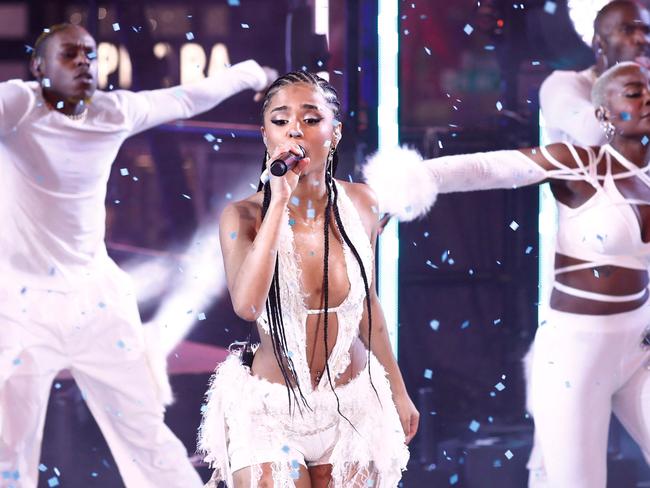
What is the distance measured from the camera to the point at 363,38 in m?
3.77

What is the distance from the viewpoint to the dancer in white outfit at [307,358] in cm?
233

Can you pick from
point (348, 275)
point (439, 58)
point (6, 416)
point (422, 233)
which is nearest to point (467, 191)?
point (422, 233)

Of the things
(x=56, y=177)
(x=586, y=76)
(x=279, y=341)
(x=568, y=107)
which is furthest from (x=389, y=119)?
(x=279, y=341)

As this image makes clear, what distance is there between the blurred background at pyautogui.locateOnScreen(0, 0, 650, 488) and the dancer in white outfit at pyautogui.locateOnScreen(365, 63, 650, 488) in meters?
0.17

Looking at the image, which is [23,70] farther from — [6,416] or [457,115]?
[457,115]

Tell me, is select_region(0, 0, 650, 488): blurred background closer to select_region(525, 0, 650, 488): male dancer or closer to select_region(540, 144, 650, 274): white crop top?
select_region(525, 0, 650, 488): male dancer

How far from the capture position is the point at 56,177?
3475 mm

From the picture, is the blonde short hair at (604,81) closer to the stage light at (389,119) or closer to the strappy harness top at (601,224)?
the strappy harness top at (601,224)

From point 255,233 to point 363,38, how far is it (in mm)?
1625

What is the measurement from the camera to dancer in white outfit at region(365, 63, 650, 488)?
11.9 ft

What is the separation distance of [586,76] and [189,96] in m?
1.62

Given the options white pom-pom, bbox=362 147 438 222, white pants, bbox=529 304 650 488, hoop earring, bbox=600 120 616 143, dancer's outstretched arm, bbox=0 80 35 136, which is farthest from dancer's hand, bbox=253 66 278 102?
white pants, bbox=529 304 650 488

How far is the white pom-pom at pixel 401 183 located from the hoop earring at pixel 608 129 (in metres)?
0.72

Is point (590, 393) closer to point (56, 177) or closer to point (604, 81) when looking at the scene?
point (604, 81)
